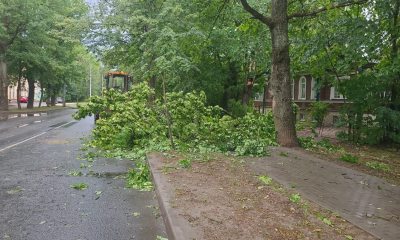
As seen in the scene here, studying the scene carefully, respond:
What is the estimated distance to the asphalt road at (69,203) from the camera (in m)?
4.64

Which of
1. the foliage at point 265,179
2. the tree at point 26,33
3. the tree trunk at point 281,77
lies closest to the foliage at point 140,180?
the foliage at point 265,179

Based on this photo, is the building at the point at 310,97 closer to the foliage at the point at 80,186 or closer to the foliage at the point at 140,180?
the foliage at the point at 140,180

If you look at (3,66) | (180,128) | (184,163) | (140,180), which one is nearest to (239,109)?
(180,128)

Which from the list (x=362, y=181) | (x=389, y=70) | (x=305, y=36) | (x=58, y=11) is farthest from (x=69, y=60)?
(x=362, y=181)

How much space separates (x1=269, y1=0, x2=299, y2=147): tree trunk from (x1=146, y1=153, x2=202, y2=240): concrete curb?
5.44m

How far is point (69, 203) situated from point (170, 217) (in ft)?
7.18

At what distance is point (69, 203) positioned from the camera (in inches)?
231

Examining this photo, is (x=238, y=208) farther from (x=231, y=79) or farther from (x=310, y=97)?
(x=310, y=97)

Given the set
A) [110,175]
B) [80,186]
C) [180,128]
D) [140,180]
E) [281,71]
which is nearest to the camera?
[80,186]

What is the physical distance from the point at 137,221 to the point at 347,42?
36.5 feet

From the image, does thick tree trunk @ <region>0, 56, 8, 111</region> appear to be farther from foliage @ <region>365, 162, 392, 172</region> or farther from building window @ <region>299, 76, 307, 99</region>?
foliage @ <region>365, 162, 392, 172</region>

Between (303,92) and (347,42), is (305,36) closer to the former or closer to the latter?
(347,42)

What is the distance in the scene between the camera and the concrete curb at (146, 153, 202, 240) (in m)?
4.06

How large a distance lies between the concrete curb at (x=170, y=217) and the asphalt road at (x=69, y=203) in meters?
0.20
